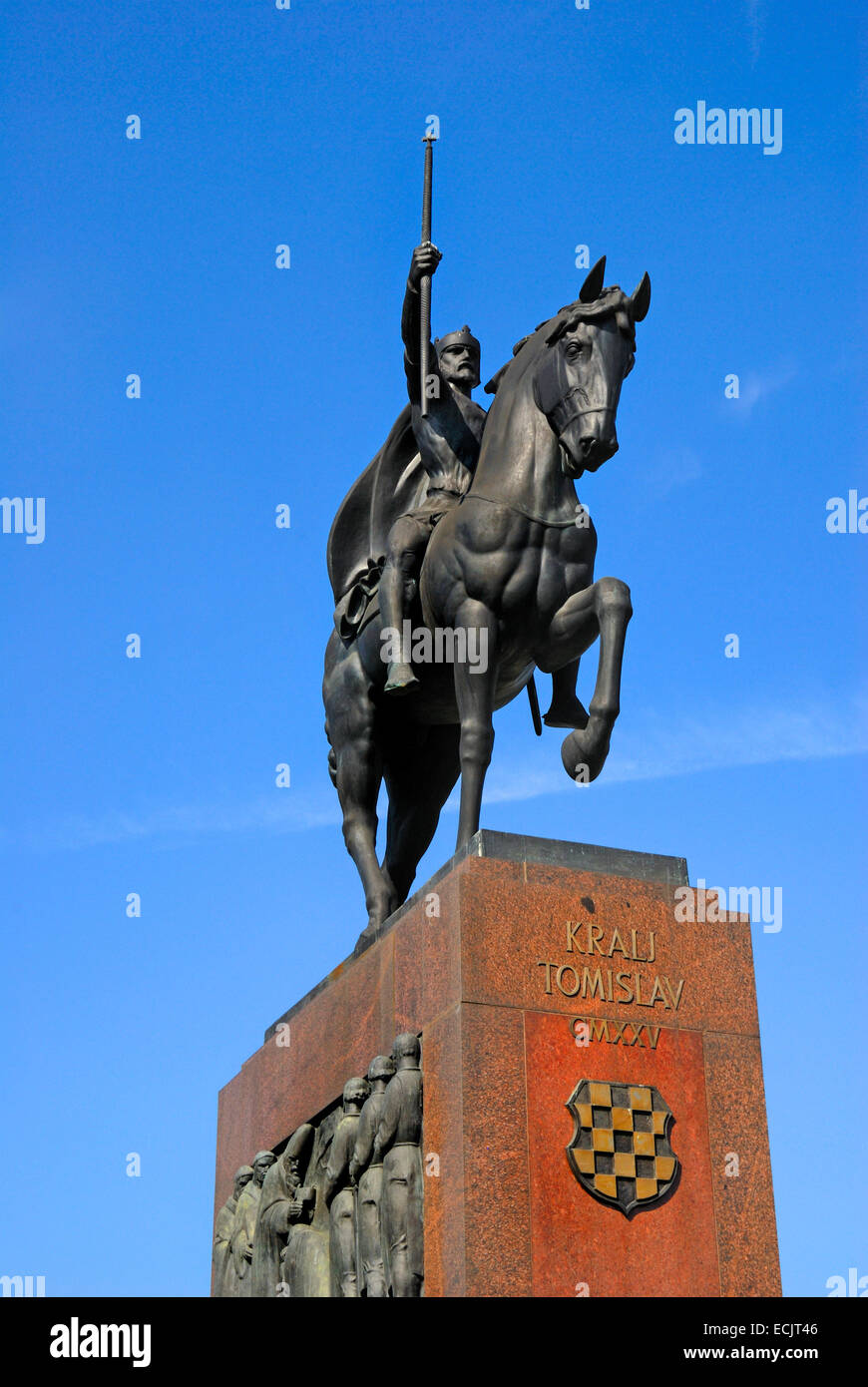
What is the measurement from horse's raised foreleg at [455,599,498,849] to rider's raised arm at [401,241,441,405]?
2.36 metres

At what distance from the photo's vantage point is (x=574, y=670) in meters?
14.2

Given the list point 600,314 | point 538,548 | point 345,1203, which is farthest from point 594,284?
point 345,1203

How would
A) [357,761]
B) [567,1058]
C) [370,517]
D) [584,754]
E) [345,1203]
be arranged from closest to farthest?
[567,1058]
[345,1203]
[584,754]
[357,761]
[370,517]

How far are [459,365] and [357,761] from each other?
3.32m

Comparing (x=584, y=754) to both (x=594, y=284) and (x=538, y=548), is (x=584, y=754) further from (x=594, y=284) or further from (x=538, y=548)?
(x=594, y=284)

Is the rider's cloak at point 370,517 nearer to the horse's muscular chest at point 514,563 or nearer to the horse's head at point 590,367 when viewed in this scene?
the horse's muscular chest at point 514,563

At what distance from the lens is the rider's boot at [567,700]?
556 inches

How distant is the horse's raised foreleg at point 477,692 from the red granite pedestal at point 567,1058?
3.60 ft

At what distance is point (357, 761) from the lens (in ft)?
49.1

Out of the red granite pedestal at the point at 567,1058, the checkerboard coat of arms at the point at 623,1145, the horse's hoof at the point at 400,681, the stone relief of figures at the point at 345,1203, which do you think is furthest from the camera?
the horse's hoof at the point at 400,681

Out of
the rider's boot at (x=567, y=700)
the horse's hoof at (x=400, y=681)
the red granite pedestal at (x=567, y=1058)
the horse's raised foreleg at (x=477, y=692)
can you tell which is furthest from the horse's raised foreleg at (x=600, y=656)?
the horse's hoof at (x=400, y=681)
